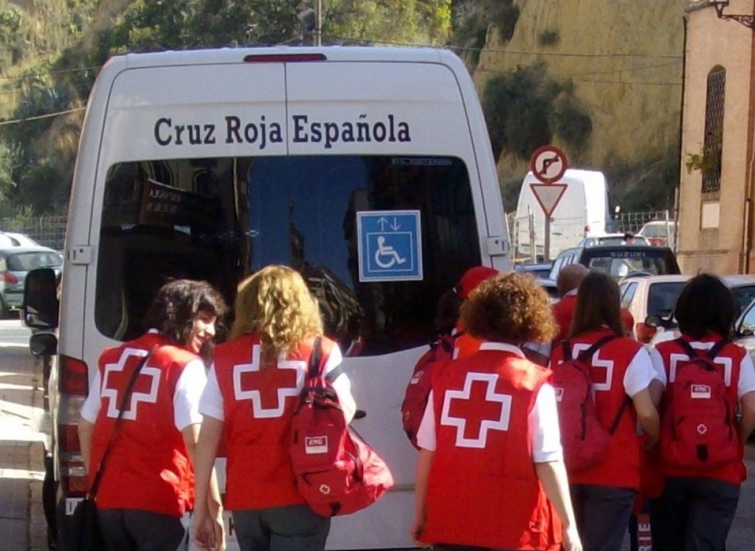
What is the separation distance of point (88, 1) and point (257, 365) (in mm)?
96624

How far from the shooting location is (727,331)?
573cm

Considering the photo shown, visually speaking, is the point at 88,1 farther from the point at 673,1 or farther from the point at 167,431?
the point at 167,431

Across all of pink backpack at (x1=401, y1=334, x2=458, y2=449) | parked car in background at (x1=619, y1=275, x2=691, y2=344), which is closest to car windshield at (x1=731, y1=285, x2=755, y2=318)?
parked car in background at (x1=619, y1=275, x2=691, y2=344)

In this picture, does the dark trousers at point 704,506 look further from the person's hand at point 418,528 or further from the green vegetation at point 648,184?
the green vegetation at point 648,184

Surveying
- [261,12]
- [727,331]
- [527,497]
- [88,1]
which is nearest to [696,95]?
[261,12]

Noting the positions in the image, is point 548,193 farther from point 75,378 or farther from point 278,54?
point 75,378

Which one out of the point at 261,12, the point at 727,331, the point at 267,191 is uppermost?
the point at 261,12

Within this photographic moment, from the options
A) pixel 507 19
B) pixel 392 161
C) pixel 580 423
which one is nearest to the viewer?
pixel 580 423

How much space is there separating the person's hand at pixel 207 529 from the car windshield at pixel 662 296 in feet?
32.8

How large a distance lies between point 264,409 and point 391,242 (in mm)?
1413

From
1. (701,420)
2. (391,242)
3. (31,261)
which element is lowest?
(31,261)

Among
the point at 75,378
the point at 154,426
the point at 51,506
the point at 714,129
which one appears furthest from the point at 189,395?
the point at 714,129

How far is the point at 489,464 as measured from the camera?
4203 mm

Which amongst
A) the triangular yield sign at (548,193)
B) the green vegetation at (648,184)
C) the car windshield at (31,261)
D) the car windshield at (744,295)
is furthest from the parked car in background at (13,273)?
the green vegetation at (648,184)
